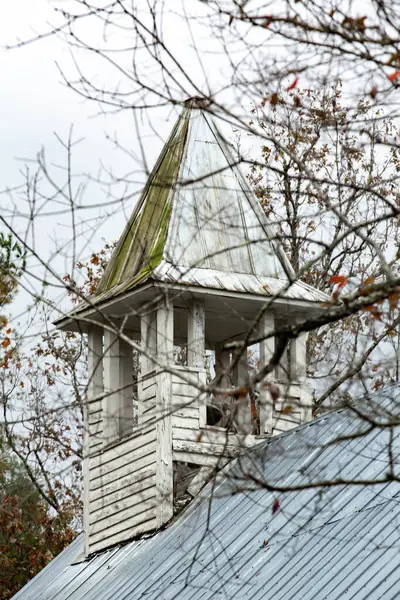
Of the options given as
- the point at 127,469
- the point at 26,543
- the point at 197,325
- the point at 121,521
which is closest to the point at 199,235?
the point at 197,325

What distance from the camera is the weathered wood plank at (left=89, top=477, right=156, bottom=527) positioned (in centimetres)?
1577

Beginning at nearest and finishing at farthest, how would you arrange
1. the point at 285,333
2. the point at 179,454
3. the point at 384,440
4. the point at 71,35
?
1. the point at 285,333
2. the point at 71,35
3. the point at 384,440
4. the point at 179,454

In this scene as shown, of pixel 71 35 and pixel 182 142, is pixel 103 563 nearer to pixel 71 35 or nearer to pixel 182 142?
pixel 182 142

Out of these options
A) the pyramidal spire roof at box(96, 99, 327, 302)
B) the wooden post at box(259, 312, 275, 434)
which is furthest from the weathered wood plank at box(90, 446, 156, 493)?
the pyramidal spire roof at box(96, 99, 327, 302)

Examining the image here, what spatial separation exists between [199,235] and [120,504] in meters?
3.53

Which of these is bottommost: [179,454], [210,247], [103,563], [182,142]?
[103,563]

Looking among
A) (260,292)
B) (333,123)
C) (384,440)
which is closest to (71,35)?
(333,123)

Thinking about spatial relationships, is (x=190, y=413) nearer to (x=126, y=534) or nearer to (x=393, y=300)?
(x=126, y=534)

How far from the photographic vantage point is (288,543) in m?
12.0

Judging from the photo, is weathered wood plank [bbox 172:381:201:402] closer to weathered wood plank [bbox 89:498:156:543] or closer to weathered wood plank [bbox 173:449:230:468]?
weathered wood plank [bbox 173:449:230:468]

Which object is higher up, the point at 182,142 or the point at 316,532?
the point at 182,142

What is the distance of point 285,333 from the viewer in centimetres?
710

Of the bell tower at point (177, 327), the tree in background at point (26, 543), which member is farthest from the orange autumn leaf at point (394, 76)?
the tree in background at point (26, 543)

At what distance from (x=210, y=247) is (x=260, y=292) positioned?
107cm
